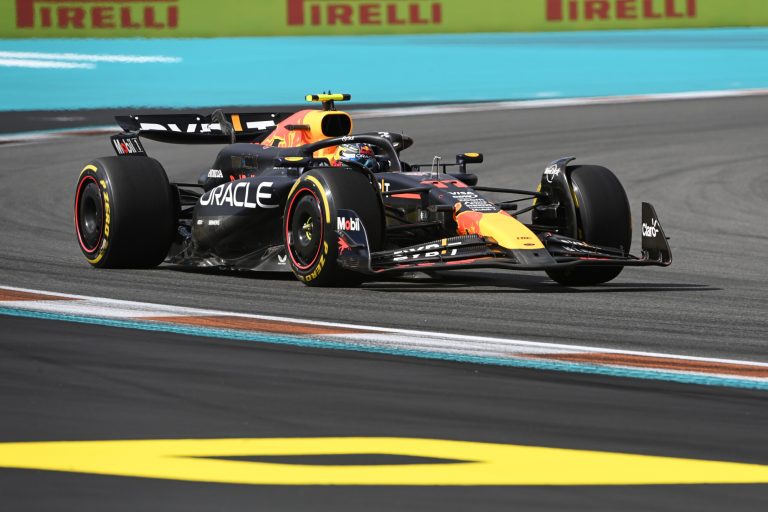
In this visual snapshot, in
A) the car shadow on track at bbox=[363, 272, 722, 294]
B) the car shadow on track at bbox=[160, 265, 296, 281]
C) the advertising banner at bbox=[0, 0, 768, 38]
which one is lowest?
the car shadow on track at bbox=[363, 272, 722, 294]

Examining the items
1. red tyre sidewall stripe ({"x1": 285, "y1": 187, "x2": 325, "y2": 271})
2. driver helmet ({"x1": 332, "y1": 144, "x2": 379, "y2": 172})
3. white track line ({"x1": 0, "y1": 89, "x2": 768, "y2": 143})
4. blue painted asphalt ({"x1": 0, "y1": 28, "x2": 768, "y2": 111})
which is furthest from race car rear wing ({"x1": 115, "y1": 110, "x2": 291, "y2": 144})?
blue painted asphalt ({"x1": 0, "y1": 28, "x2": 768, "y2": 111})

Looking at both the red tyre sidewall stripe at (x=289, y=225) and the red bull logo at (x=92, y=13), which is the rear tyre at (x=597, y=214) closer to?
the red tyre sidewall stripe at (x=289, y=225)

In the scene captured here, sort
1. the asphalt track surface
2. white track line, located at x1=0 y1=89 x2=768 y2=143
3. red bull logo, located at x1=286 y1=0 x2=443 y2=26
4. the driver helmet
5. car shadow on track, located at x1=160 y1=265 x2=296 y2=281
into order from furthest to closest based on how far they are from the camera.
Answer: red bull logo, located at x1=286 y1=0 x2=443 y2=26, white track line, located at x1=0 y1=89 x2=768 y2=143, car shadow on track, located at x1=160 y1=265 x2=296 y2=281, the driver helmet, the asphalt track surface

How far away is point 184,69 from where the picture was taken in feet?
98.8

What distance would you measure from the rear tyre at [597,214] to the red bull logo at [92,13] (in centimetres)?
2493

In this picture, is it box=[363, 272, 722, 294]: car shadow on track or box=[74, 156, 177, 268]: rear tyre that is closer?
box=[363, 272, 722, 294]: car shadow on track

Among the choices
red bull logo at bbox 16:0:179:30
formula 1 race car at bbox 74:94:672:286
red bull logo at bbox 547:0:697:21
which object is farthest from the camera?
red bull logo at bbox 547:0:697:21

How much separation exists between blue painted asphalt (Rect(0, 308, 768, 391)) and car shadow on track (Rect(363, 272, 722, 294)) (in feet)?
6.62

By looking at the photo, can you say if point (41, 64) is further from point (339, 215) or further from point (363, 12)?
point (339, 215)

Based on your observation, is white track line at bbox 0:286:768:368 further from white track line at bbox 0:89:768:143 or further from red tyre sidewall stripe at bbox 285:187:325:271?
white track line at bbox 0:89:768:143

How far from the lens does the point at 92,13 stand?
33.6 meters

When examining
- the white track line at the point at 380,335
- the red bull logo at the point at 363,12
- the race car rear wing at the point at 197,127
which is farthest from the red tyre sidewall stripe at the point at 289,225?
the red bull logo at the point at 363,12

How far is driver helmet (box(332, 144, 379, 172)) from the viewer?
10.4m

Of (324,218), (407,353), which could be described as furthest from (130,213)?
(407,353)
